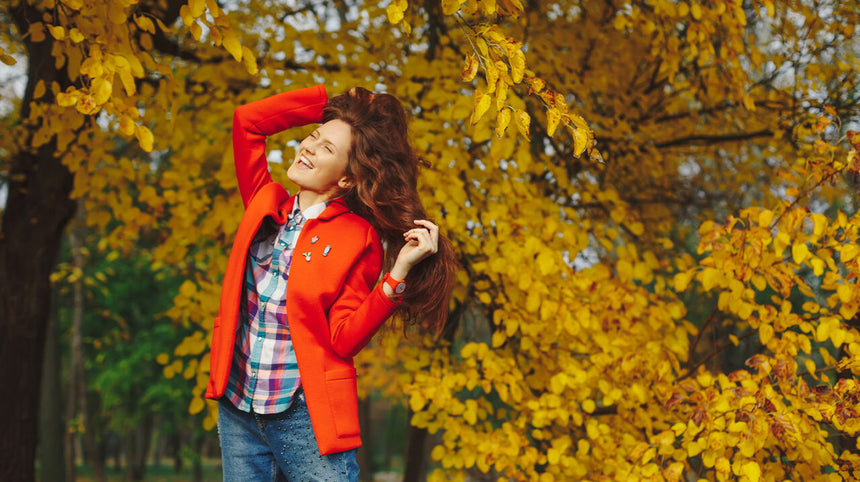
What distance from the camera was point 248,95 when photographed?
11.8 ft

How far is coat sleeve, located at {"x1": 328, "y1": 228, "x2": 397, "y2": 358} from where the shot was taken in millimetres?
1629

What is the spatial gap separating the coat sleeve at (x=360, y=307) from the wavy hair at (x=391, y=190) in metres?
0.10

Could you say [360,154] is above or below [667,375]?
above

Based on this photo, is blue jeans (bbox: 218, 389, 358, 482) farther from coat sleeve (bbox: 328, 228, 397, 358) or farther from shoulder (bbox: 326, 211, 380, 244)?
shoulder (bbox: 326, 211, 380, 244)

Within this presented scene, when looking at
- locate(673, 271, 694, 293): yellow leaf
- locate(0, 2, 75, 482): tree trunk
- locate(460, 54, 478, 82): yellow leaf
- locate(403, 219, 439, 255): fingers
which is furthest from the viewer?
locate(0, 2, 75, 482): tree trunk

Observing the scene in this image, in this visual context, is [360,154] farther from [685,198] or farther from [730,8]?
[685,198]

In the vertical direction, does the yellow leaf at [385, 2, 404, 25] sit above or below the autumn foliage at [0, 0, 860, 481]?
above

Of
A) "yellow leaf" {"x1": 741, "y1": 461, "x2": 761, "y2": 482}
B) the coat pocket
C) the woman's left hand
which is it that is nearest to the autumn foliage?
"yellow leaf" {"x1": 741, "y1": 461, "x2": 761, "y2": 482}

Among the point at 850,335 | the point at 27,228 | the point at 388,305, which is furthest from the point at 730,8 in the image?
the point at 27,228

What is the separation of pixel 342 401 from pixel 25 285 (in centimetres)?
342

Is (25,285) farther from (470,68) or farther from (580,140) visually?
(580,140)

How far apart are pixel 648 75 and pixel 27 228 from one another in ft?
14.1

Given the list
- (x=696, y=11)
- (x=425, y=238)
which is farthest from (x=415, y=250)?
(x=696, y=11)

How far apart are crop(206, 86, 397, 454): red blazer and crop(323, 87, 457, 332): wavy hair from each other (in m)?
0.08
